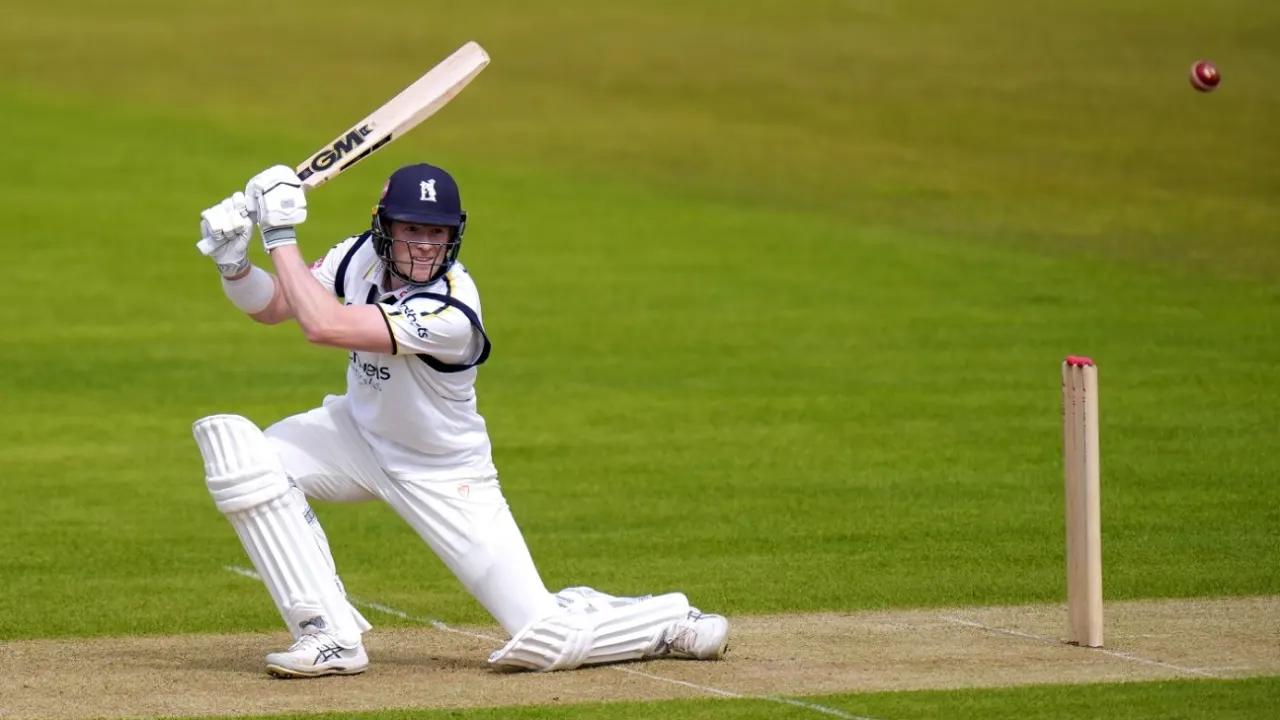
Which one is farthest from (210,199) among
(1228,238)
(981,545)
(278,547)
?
(278,547)

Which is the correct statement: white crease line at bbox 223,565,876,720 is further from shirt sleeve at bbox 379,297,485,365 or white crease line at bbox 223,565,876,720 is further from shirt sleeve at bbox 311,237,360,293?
shirt sleeve at bbox 311,237,360,293

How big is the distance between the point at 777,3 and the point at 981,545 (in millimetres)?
27823

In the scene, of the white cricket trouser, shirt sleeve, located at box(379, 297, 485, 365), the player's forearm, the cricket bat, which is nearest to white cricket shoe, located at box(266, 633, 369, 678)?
the white cricket trouser

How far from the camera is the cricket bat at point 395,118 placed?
8.38 metres

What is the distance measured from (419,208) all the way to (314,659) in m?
1.64

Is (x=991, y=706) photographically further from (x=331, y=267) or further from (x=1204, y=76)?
(x=1204, y=76)

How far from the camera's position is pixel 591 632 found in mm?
7750

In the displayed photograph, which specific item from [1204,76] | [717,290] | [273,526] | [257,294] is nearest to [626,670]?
[273,526]

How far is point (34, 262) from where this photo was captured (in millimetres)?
21000

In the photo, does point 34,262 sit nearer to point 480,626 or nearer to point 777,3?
point 480,626

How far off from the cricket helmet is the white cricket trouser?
2.22 ft

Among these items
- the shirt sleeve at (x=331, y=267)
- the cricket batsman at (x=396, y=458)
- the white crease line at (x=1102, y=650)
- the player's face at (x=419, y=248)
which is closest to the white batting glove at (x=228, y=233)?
the cricket batsman at (x=396, y=458)

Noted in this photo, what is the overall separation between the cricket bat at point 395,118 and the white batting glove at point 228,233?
59cm

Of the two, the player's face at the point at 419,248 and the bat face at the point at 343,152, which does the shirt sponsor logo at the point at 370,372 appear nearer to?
the player's face at the point at 419,248
